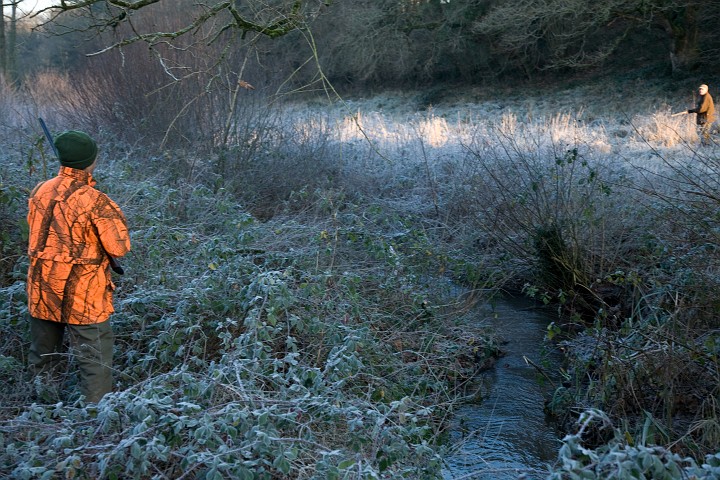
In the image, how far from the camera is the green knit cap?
4441 millimetres

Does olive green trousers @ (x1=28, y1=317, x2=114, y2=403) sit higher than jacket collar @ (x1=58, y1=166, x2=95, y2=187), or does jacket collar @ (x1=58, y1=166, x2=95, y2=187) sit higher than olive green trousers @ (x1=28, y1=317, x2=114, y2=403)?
jacket collar @ (x1=58, y1=166, x2=95, y2=187)

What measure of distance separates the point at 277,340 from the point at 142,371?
110 cm

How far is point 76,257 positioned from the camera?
4.45 metres

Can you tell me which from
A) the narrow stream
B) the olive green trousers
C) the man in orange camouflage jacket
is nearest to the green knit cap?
the man in orange camouflage jacket

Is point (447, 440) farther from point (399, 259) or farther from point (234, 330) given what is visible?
point (399, 259)

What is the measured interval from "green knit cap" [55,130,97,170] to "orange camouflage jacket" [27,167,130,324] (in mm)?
55

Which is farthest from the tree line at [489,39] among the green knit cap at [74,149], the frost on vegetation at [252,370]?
the green knit cap at [74,149]

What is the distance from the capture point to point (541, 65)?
94.8ft

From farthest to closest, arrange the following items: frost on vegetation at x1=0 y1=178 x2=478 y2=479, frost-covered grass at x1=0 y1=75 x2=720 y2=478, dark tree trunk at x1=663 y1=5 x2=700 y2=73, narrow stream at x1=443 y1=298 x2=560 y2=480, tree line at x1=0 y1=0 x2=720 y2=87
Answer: dark tree trunk at x1=663 y1=5 x2=700 y2=73, tree line at x1=0 y1=0 x2=720 y2=87, narrow stream at x1=443 y1=298 x2=560 y2=480, frost-covered grass at x1=0 y1=75 x2=720 y2=478, frost on vegetation at x1=0 y1=178 x2=478 y2=479

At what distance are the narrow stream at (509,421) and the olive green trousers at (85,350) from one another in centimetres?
231

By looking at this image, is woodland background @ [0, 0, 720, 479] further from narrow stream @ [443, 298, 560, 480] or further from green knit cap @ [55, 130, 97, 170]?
green knit cap @ [55, 130, 97, 170]

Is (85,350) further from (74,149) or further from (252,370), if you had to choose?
(74,149)

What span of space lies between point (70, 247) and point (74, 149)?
2.00 ft

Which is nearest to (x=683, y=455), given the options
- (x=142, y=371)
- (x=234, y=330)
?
(x=234, y=330)
